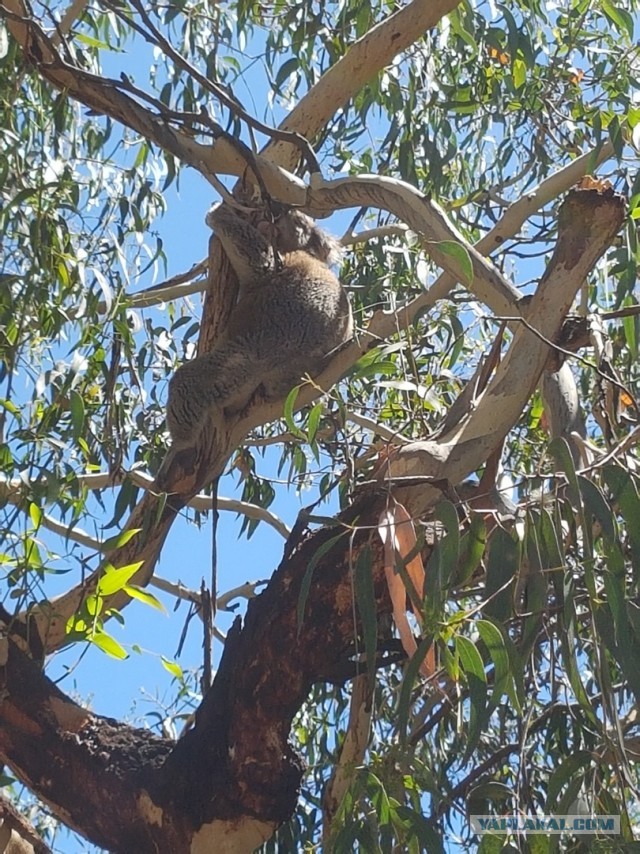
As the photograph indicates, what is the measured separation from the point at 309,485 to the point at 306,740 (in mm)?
996

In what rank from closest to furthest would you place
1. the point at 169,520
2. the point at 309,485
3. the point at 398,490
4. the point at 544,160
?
the point at 398,490 → the point at 169,520 → the point at 309,485 → the point at 544,160

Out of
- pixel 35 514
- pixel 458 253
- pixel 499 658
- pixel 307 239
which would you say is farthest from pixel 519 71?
pixel 499 658

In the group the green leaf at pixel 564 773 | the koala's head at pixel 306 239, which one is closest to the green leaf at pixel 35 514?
the green leaf at pixel 564 773

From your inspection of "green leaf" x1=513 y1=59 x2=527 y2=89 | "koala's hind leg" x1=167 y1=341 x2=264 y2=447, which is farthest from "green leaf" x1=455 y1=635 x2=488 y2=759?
"green leaf" x1=513 y1=59 x2=527 y2=89

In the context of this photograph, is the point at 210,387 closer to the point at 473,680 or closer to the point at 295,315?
the point at 295,315

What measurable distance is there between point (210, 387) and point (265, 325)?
367 mm

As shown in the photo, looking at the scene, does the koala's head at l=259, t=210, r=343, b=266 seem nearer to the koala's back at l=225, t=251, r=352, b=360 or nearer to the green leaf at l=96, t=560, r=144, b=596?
the koala's back at l=225, t=251, r=352, b=360

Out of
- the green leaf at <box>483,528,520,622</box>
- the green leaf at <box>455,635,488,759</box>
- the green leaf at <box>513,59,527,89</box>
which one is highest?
the green leaf at <box>513,59,527,89</box>

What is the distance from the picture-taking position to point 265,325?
3600 millimetres

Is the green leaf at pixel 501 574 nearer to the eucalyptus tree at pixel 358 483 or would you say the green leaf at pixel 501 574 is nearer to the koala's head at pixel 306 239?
the eucalyptus tree at pixel 358 483

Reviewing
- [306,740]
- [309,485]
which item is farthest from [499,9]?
[306,740]

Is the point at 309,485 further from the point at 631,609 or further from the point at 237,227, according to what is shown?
the point at 631,609

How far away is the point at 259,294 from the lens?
11.8 ft

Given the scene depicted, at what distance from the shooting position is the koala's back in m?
3.56
